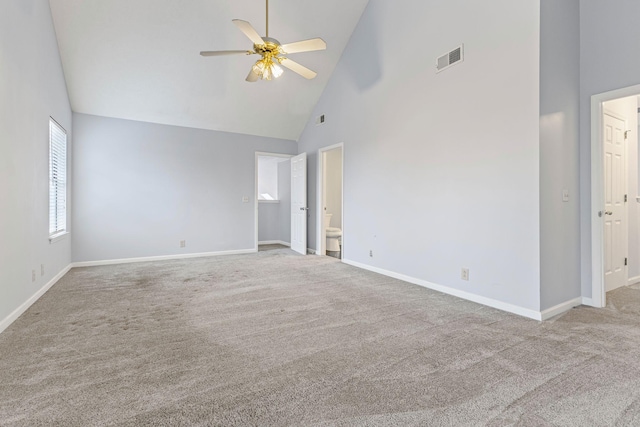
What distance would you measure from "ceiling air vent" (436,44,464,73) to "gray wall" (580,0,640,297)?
3.70ft

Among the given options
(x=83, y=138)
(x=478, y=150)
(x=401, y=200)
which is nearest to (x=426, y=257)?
(x=401, y=200)

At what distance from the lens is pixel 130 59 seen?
4566 millimetres

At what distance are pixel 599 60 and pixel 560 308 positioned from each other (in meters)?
2.44

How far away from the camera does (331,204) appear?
25.7 ft

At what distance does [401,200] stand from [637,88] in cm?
245

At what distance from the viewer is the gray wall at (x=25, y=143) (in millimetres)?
2607

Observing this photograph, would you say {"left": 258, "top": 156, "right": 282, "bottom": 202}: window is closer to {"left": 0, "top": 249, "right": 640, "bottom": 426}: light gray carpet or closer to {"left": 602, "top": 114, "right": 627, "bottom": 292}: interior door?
{"left": 0, "top": 249, "right": 640, "bottom": 426}: light gray carpet

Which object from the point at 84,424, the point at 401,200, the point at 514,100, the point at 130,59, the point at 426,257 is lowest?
the point at 84,424

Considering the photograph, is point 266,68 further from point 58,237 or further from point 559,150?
point 58,237

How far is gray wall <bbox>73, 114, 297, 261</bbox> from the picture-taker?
17.1ft

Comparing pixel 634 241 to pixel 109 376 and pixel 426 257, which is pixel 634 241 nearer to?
pixel 426 257

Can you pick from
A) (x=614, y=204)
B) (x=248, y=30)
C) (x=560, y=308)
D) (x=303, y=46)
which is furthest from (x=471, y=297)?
(x=248, y=30)

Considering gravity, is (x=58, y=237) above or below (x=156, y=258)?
above

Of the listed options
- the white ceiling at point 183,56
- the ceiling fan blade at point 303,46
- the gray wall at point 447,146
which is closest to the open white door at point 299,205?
the white ceiling at point 183,56
